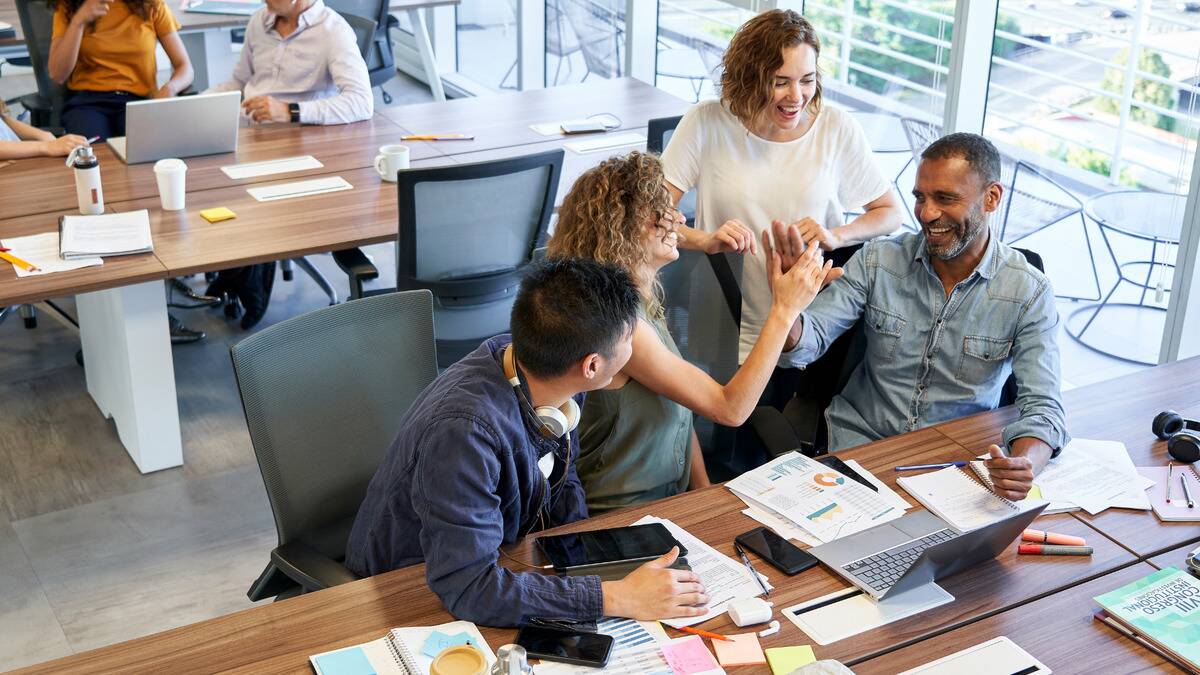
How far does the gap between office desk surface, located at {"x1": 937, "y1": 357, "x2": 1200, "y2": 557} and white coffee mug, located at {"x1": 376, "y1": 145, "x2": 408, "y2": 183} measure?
214cm

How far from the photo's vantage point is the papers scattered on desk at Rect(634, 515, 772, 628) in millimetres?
1994

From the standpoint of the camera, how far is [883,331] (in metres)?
2.80

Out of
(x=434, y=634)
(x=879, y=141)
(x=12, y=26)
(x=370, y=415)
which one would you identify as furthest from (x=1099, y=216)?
(x=12, y=26)

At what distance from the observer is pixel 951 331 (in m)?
2.73

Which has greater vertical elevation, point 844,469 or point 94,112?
point 94,112

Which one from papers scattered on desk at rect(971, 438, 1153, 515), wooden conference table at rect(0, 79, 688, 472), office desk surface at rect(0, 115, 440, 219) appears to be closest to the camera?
Answer: papers scattered on desk at rect(971, 438, 1153, 515)

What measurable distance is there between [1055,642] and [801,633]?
408 mm

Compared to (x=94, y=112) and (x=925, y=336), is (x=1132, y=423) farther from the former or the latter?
(x=94, y=112)

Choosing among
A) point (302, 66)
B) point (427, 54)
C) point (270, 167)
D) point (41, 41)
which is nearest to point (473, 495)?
point (270, 167)

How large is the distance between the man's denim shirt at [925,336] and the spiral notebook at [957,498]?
0.29 meters

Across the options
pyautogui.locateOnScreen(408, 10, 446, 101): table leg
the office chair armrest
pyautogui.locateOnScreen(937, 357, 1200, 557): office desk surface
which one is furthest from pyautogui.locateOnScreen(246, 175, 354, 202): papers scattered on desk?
pyautogui.locateOnScreen(408, 10, 446, 101): table leg

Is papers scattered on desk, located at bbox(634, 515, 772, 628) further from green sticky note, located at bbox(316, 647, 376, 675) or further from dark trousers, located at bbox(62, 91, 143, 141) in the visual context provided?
dark trousers, located at bbox(62, 91, 143, 141)

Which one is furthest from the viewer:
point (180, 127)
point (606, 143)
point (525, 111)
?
point (525, 111)

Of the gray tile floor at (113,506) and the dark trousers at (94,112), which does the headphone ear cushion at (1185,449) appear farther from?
the dark trousers at (94,112)
